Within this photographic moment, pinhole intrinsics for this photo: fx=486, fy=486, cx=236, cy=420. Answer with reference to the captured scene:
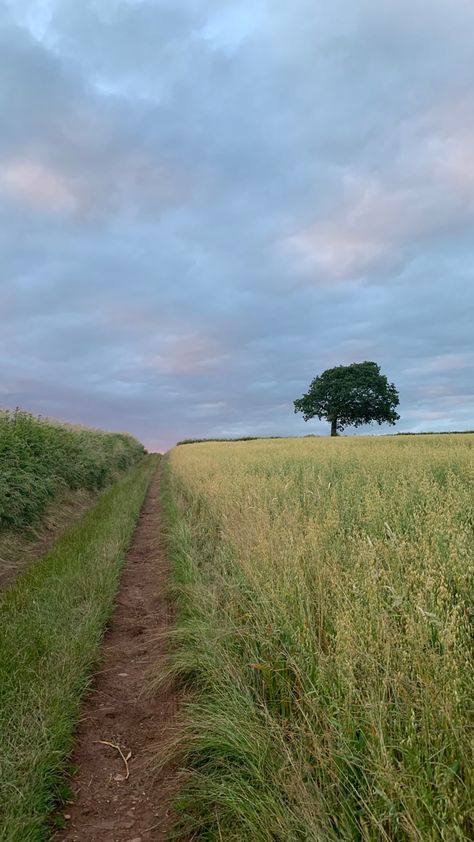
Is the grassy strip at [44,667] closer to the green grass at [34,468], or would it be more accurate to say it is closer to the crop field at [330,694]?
the crop field at [330,694]

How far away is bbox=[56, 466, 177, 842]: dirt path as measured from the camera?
3.06 m

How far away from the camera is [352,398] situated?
6381cm

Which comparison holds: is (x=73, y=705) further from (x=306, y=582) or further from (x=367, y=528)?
(x=367, y=528)

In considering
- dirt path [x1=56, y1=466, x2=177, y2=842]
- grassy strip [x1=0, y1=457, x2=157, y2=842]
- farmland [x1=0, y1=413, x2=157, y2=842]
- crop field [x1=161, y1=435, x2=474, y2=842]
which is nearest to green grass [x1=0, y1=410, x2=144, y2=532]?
farmland [x1=0, y1=413, x2=157, y2=842]

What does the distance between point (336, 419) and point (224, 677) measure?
6297 cm

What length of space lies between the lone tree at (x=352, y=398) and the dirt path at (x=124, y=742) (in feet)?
194

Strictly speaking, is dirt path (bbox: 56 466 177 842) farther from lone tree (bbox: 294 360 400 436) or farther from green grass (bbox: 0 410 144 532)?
lone tree (bbox: 294 360 400 436)

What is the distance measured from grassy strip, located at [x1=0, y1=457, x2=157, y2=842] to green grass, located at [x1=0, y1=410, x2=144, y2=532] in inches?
104

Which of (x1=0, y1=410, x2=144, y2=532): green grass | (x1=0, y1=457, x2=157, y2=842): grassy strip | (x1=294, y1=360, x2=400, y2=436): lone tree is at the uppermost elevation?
(x1=294, y1=360, x2=400, y2=436): lone tree

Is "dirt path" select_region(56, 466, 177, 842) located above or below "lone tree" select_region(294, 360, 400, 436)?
below

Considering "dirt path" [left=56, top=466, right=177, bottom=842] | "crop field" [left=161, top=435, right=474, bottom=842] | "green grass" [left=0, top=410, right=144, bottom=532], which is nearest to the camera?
"crop field" [left=161, top=435, right=474, bottom=842]

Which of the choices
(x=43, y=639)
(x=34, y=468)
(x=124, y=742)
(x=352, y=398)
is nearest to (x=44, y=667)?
(x=43, y=639)

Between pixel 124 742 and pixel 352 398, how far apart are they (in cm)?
6227

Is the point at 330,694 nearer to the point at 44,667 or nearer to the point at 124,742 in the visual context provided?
the point at 124,742
